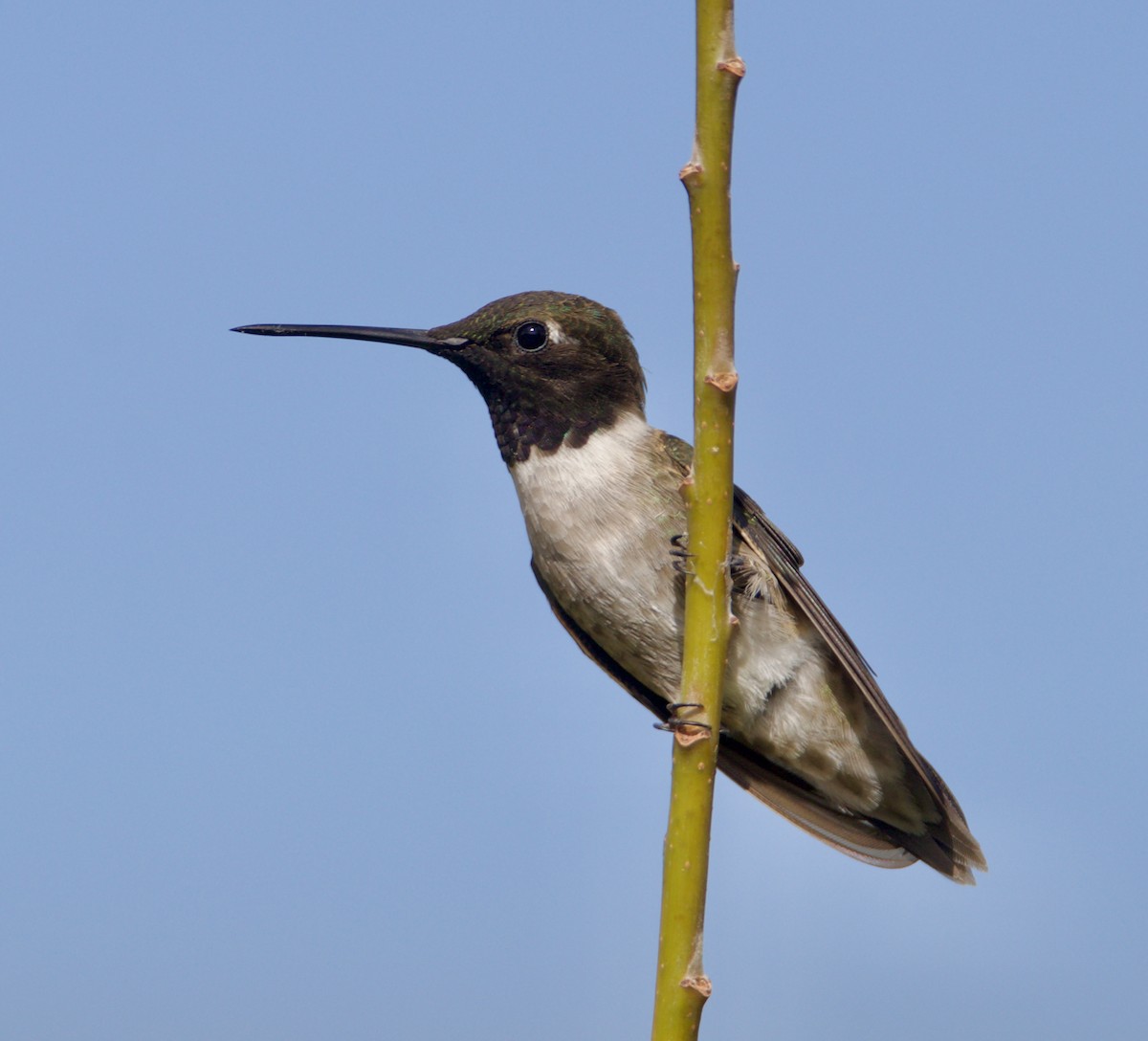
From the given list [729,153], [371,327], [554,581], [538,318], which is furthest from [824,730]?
[729,153]

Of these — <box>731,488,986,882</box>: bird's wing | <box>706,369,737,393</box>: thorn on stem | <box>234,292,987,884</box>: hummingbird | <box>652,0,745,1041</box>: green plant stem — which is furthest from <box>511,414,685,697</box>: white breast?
<box>706,369,737,393</box>: thorn on stem

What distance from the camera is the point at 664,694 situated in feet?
17.9

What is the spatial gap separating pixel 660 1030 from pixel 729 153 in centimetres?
182

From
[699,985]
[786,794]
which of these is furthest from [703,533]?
[786,794]

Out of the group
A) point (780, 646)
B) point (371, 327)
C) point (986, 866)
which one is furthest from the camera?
point (986, 866)

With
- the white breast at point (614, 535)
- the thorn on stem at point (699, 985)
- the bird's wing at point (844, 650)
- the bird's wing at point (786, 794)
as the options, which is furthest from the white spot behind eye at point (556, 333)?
the thorn on stem at point (699, 985)

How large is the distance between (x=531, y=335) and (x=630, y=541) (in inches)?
34.7

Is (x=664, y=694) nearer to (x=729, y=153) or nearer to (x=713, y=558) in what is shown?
(x=713, y=558)

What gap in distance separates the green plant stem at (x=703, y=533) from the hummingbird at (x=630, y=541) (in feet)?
5.62

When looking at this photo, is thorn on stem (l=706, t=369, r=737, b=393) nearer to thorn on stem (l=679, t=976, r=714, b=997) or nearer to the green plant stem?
the green plant stem

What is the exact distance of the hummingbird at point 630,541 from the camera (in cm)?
502

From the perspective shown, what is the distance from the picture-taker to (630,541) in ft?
16.5

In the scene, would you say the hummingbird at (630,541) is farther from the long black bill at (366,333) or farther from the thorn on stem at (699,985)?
the thorn on stem at (699,985)

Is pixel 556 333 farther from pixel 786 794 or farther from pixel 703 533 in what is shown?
pixel 703 533
